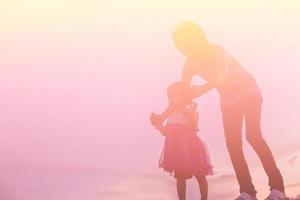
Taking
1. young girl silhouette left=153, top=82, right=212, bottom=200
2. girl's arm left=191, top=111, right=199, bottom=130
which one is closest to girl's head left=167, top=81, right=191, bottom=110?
young girl silhouette left=153, top=82, right=212, bottom=200

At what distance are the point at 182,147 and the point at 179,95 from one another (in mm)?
488

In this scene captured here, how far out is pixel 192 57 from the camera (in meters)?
4.07

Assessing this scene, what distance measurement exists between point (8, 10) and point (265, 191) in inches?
135

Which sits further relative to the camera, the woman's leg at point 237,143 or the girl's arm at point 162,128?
the girl's arm at point 162,128

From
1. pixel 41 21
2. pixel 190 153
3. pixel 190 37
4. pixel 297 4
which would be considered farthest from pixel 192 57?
pixel 41 21

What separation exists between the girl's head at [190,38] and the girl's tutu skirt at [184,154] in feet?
2.62

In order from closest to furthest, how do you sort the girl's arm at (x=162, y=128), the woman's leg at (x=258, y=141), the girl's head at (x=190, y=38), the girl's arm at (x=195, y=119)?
the woman's leg at (x=258, y=141)
the girl's head at (x=190, y=38)
the girl's arm at (x=162, y=128)
the girl's arm at (x=195, y=119)

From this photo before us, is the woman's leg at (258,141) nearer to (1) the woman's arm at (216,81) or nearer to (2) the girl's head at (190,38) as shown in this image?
(1) the woman's arm at (216,81)

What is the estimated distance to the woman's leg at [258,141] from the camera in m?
3.64

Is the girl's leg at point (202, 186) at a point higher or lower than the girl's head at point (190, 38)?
lower

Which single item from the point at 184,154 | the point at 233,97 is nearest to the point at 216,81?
the point at 233,97

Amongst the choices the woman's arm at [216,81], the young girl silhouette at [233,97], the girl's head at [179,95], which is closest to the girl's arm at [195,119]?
the girl's head at [179,95]

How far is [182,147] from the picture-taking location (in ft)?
14.0

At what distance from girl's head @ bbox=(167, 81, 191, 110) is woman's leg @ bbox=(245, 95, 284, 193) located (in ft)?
1.65
